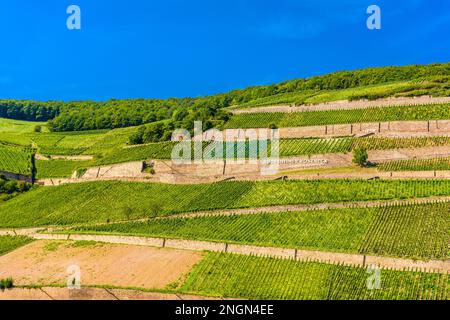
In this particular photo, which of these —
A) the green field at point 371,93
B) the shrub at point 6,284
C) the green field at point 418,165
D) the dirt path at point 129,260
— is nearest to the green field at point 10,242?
the dirt path at point 129,260

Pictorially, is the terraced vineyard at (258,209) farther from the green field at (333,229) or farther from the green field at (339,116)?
the green field at (339,116)

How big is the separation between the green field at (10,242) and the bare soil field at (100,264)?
101 centimetres

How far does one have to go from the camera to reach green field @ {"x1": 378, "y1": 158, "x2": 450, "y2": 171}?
51625 millimetres

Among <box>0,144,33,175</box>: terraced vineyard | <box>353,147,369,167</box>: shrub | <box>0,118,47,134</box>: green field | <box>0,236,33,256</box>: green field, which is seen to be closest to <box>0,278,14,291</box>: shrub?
<box>0,236,33,256</box>: green field

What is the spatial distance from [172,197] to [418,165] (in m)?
23.0

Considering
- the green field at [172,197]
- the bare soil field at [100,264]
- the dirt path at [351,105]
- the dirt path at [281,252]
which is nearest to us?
the dirt path at [281,252]

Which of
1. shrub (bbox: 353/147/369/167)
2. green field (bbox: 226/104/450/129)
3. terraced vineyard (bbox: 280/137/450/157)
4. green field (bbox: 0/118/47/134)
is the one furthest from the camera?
green field (bbox: 0/118/47/134)

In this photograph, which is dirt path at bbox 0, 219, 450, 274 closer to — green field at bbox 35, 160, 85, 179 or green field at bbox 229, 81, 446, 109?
green field at bbox 35, 160, 85, 179

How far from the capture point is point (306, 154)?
59.9 meters

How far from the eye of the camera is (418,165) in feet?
175

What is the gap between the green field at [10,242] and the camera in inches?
1984

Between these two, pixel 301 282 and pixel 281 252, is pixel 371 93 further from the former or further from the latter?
pixel 301 282

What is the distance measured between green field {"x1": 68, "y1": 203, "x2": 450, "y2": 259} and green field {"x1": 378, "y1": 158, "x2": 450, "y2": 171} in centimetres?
777

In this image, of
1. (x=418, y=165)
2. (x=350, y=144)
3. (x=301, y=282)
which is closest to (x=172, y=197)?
(x=350, y=144)
